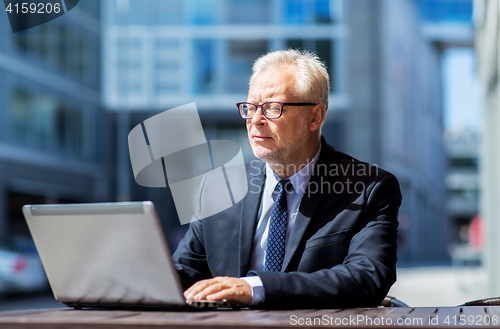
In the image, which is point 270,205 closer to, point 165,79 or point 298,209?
point 298,209

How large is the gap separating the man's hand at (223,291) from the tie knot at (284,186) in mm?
722

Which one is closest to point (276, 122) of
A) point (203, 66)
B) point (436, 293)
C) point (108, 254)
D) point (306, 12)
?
point (108, 254)

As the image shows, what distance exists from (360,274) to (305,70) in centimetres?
90

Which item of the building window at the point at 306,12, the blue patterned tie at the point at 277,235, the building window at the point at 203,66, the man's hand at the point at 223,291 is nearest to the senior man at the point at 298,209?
the blue patterned tie at the point at 277,235

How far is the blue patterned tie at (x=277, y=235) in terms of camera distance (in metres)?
2.17

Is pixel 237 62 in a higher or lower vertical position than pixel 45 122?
higher

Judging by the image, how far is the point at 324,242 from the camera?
2.08 meters

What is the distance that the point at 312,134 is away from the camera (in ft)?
8.13

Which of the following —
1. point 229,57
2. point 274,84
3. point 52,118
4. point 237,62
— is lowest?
point 274,84

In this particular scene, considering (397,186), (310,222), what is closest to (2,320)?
(310,222)

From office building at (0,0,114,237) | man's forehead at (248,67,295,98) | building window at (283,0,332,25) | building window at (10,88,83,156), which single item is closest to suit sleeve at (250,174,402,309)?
man's forehead at (248,67,295,98)

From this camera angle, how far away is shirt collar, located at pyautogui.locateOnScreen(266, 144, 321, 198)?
92.0 inches

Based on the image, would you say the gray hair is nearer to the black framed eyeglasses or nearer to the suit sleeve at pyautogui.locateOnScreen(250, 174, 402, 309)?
the black framed eyeglasses

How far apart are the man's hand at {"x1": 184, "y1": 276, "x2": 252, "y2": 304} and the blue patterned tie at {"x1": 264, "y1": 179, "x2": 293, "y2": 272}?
55cm
